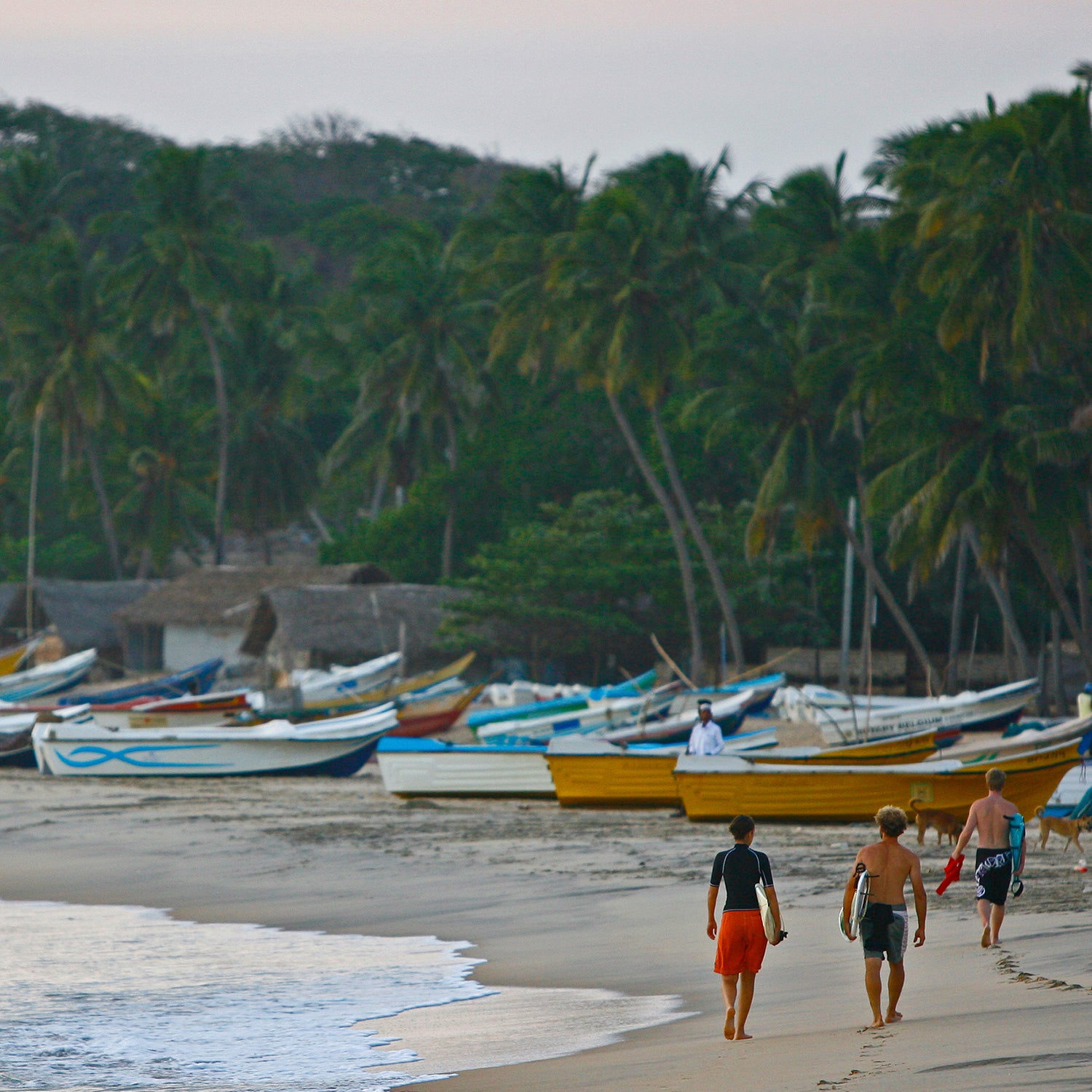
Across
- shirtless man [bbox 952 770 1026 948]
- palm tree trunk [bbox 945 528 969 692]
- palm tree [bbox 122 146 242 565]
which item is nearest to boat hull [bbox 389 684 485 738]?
palm tree trunk [bbox 945 528 969 692]

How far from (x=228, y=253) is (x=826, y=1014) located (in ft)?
159

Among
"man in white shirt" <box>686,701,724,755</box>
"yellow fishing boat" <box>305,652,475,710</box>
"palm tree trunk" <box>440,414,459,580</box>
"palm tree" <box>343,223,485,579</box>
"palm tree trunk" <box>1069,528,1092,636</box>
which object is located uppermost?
"palm tree" <box>343,223,485,579</box>

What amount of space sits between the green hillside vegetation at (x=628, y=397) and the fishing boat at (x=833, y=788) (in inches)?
499

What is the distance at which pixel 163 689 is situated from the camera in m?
38.8

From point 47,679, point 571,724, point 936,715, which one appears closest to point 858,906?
point 571,724

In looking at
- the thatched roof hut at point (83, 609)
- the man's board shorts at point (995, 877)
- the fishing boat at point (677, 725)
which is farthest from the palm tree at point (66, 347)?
the man's board shorts at point (995, 877)

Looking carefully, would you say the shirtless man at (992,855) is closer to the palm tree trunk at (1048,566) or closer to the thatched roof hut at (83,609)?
the palm tree trunk at (1048,566)

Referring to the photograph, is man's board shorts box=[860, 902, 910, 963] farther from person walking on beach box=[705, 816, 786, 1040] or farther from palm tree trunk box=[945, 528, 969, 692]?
palm tree trunk box=[945, 528, 969, 692]

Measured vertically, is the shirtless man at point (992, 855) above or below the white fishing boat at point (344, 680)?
above

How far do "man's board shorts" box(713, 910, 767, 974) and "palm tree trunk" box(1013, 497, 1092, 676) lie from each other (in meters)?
→ 22.8

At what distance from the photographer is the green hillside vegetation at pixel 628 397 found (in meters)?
29.5

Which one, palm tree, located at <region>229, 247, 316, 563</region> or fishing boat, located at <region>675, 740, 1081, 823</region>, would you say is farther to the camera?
palm tree, located at <region>229, 247, 316, 563</region>

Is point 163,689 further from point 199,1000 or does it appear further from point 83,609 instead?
point 199,1000

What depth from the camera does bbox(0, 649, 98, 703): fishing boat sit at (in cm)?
4284
